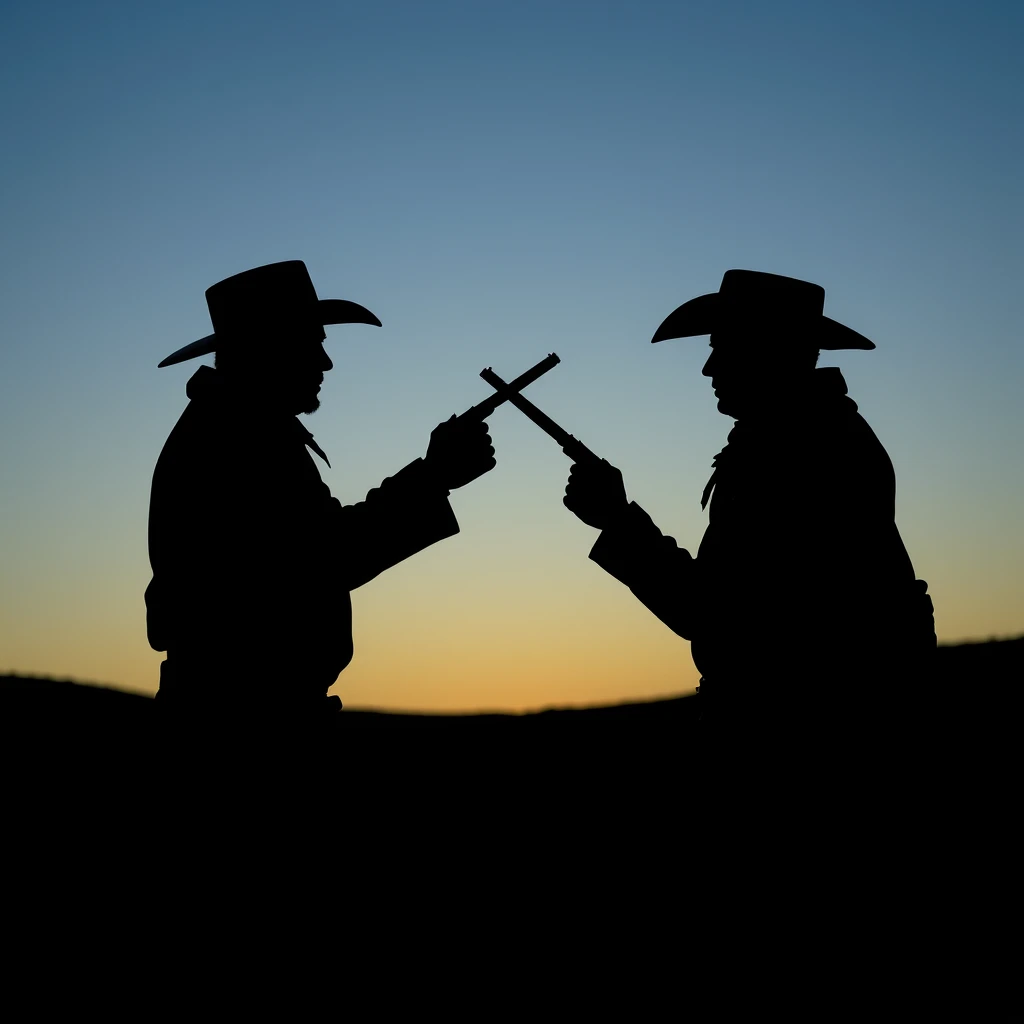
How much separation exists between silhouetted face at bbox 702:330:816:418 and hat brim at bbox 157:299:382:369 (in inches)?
78.3

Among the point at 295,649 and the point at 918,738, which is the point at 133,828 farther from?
the point at 918,738

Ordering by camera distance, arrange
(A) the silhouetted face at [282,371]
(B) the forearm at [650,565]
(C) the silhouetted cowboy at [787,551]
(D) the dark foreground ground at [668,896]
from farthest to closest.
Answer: (A) the silhouetted face at [282,371] → (B) the forearm at [650,565] → (C) the silhouetted cowboy at [787,551] → (D) the dark foreground ground at [668,896]

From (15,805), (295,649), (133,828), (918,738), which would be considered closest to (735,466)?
(918,738)

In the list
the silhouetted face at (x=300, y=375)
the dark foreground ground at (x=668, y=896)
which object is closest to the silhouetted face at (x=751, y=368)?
the dark foreground ground at (x=668, y=896)

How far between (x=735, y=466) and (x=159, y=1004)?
3702 millimetres

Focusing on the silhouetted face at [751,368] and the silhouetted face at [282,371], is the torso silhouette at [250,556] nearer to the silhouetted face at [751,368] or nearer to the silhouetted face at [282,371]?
the silhouetted face at [282,371]

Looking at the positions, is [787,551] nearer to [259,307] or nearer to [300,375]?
[300,375]

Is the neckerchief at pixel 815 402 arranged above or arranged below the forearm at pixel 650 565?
above

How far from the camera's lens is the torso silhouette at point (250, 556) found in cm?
529

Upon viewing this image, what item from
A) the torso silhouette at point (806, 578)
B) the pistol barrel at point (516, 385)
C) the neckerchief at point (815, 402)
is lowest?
the torso silhouette at point (806, 578)

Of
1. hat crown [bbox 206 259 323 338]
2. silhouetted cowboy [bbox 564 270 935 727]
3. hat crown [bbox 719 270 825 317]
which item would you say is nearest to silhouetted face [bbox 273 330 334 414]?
hat crown [bbox 206 259 323 338]

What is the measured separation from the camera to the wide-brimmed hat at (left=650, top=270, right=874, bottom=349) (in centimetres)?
595

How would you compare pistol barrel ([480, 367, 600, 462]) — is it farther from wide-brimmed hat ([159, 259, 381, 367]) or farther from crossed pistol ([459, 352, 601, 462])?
wide-brimmed hat ([159, 259, 381, 367])

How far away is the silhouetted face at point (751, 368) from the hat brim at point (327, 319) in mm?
1989
